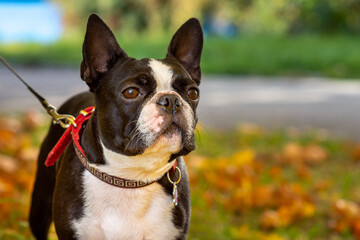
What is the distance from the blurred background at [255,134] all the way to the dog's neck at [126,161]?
0.75 ft

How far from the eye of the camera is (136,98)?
206cm

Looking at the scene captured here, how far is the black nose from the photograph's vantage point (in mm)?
1987

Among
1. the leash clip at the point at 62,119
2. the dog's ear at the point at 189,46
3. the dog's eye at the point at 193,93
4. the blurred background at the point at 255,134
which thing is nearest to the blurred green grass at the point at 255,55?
the blurred background at the point at 255,134

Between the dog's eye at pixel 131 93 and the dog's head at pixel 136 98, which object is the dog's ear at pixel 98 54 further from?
the dog's eye at pixel 131 93

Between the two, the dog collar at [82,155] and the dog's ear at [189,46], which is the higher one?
the dog's ear at [189,46]

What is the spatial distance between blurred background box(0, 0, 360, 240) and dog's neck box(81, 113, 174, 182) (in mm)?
228

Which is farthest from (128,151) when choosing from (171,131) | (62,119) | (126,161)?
(62,119)

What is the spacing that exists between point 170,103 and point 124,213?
1.57 ft

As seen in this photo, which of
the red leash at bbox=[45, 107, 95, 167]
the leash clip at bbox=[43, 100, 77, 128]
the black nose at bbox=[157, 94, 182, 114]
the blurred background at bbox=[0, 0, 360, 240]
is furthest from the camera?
the blurred background at bbox=[0, 0, 360, 240]

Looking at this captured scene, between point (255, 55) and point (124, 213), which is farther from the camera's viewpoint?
point (255, 55)

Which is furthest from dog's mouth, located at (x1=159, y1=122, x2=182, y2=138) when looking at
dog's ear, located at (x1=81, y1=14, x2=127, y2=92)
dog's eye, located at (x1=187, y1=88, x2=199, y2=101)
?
dog's ear, located at (x1=81, y1=14, x2=127, y2=92)

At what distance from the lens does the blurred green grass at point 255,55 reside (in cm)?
1198

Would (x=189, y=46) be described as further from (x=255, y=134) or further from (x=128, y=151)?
(x=255, y=134)

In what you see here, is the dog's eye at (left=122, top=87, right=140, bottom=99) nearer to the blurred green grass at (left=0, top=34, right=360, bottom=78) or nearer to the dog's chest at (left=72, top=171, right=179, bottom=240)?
the dog's chest at (left=72, top=171, right=179, bottom=240)
